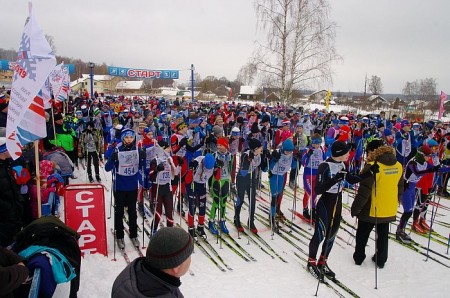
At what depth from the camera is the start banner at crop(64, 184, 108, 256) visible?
470cm

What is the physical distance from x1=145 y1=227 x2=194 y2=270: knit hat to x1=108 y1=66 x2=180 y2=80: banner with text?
27.7 m

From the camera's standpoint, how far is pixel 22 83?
3.54m

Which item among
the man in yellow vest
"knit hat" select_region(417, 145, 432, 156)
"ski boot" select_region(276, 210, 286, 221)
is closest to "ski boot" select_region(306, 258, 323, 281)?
the man in yellow vest

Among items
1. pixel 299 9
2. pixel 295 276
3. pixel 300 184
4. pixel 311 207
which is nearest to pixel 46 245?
pixel 295 276

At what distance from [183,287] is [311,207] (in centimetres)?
352

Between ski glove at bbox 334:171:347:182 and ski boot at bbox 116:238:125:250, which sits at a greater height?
ski glove at bbox 334:171:347:182

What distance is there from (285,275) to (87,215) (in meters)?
3.24

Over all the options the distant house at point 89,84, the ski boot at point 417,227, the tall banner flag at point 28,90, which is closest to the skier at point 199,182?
the tall banner flag at point 28,90

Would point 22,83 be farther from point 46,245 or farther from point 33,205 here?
point 46,245

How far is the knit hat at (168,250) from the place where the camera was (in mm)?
1740

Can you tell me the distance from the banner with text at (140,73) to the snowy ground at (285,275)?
2433cm

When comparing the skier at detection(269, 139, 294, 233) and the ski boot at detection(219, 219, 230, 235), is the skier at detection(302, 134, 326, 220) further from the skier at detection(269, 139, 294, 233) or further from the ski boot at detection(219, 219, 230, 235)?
the ski boot at detection(219, 219, 230, 235)

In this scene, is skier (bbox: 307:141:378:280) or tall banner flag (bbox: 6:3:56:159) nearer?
tall banner flag (bbox: 6:3:56:159)

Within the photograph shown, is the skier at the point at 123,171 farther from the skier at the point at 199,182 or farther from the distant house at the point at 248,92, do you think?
the distant house at the point at 248,92
